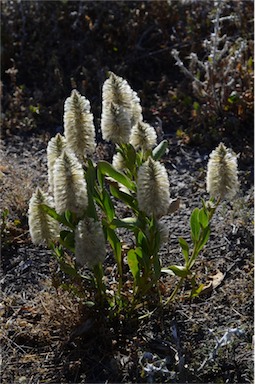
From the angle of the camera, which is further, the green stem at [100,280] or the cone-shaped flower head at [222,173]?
the green stem at [100,280]

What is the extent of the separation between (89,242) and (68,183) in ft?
0.92

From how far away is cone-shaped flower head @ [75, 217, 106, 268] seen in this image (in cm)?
294

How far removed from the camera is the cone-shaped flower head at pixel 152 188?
9.48ft

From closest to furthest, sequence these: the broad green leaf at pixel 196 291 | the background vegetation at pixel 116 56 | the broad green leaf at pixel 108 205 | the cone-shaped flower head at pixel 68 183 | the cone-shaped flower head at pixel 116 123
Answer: the cone-shaped flower head at pixel 68 183 < the cone-shaped flower head at pixel 116 123 < the broad green leaf at pixel 108 205 < the broad green leaf at pixel 196 291 < the background vegetation at pixel 116 56

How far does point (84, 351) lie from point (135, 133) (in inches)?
45.0

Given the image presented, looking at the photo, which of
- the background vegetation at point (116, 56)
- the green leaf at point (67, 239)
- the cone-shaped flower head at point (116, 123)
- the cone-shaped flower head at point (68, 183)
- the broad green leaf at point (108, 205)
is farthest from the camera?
the background vegetation at point (116, 56)

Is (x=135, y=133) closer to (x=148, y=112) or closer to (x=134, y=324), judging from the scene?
(x=134, y=324)

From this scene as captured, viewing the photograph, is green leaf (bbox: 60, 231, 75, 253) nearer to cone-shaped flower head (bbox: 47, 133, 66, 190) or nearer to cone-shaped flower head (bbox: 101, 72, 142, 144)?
cone-shaped flower head (bbox: 47, 133, 66, 190)

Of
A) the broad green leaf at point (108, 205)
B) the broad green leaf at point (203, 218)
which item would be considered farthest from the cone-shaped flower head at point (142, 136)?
the broad green leaf at point (203, 218)

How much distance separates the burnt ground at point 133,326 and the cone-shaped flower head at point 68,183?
2.47 feet

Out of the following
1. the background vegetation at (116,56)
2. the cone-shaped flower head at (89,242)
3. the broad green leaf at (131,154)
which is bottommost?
the cone-shaped flower head at (89,242)

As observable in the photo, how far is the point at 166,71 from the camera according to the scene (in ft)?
21.1

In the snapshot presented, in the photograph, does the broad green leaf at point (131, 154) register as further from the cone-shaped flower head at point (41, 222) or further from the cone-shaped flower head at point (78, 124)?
the cone-shaped flower head at point (41, 222)

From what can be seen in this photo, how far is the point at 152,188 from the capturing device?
290 centimetres
